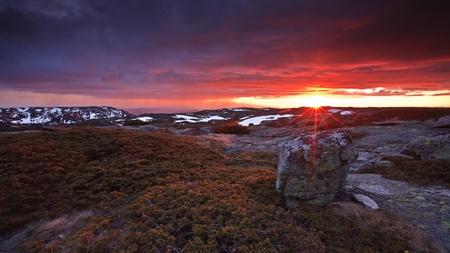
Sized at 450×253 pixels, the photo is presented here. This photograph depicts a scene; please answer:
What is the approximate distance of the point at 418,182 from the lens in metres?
10.1

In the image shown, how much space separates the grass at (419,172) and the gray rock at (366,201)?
4.00 m

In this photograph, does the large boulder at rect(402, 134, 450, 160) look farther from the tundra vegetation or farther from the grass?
the tundra vegetation

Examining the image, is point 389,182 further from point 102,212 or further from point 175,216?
point 102,212

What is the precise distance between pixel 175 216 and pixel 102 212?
3.42m

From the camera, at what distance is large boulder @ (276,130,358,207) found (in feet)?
23.5

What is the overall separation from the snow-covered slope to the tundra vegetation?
13525 cm

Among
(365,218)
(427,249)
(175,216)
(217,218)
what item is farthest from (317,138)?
(175,216)

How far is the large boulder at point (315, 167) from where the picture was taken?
715cm

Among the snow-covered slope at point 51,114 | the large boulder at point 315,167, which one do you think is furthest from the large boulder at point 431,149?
the snow-covered slope at point 51,114

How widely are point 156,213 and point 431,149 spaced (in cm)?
1678

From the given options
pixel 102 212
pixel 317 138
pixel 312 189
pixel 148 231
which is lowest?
pixel 102 212

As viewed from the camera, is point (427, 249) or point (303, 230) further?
point (303, 230)

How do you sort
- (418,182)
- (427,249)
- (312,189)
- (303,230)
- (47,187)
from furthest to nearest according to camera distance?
(418,182) < (47,187) < (312,189) < (303,230) < (427,249)

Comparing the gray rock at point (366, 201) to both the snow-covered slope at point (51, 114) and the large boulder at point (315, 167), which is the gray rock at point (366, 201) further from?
the snow-covered slope at point (51, 114)
